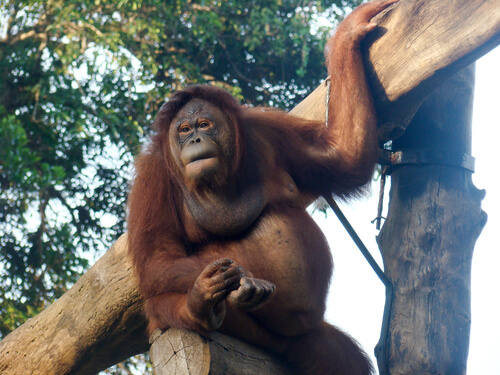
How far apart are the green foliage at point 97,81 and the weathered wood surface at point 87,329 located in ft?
10.9

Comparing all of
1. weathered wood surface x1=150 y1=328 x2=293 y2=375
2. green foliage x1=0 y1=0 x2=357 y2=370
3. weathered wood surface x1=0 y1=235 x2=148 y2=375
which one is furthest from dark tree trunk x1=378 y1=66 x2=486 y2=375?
green foliage x1=0 y1=0 x2=357 y2=370

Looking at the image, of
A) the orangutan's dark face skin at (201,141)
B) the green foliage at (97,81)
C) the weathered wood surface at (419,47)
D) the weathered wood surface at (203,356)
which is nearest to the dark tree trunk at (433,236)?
the weathered wood surface at (419,47)

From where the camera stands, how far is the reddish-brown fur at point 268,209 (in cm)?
263

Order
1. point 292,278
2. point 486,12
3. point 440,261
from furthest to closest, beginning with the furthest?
point 440,261, point 292,278, point 486,12

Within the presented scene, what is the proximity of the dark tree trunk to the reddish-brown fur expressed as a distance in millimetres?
232

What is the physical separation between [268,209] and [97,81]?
4.97 m

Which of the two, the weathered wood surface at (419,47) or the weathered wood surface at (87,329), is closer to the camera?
the weathered wood surface at (419,47)

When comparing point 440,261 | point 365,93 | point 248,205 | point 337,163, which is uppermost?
Answer: point 365,93

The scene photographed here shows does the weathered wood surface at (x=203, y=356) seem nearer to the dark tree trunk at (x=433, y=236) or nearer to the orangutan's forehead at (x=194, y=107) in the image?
the dark tree trunk at (x=433, y=236)

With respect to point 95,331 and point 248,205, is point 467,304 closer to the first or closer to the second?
point 248,205

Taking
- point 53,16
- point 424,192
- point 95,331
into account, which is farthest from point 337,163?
point 53,16

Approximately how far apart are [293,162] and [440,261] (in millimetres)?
837

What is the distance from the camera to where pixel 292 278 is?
265 centimetres

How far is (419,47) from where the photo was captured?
8.93 feet
